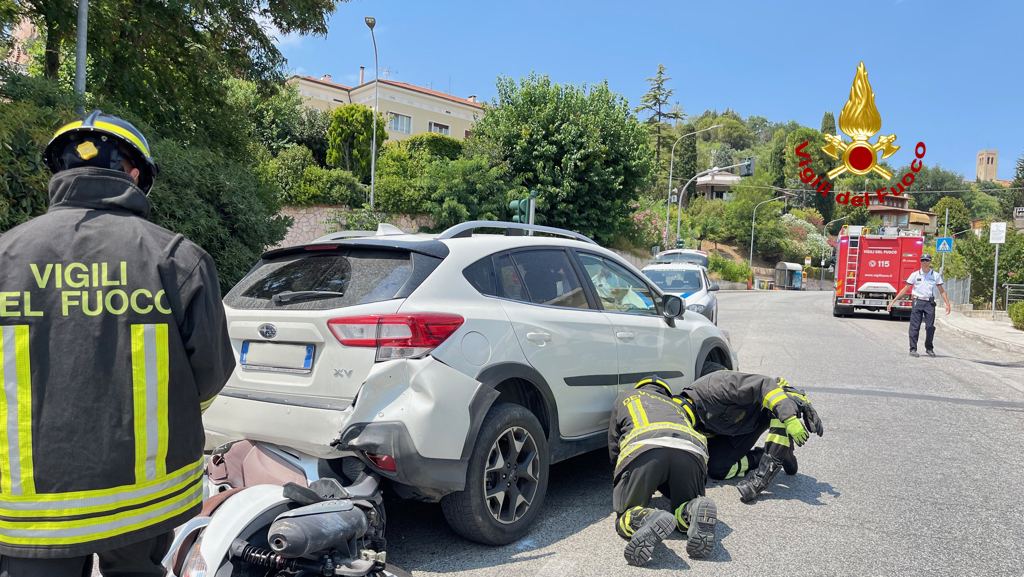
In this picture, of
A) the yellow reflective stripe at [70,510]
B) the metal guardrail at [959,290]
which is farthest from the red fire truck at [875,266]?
the yellow reflective stripe at [70,510]

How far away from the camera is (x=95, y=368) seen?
1797 millimetres

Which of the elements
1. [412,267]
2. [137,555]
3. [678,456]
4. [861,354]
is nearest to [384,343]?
[412,267]

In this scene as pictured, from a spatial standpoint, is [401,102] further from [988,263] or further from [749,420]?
[749,420]

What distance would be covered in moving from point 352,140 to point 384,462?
27.0 metres

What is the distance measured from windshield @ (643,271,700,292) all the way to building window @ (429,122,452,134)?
39.5 metres

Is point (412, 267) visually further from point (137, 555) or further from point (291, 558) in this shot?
point (137, 555)

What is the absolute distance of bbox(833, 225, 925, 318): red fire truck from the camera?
21.7 metres

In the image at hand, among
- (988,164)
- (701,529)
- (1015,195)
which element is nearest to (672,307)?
(701,529)

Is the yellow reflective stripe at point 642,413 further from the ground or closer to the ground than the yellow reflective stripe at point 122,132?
closer to the ground

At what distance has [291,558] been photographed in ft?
8.16

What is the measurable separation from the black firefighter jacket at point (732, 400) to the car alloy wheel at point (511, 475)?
1181 mm

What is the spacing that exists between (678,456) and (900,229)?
21.7m

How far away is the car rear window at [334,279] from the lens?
341 centimetres

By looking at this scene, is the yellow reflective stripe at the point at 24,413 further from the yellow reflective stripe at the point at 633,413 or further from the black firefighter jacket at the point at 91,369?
the yellow reflective stripe at the point at 633,413
